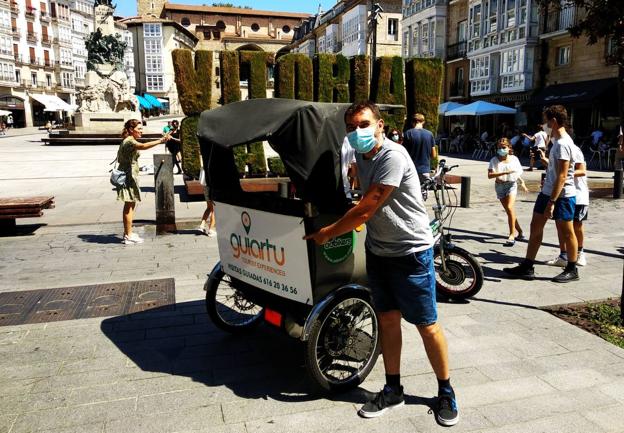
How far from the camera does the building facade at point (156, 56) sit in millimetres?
79812

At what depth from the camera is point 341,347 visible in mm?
3768

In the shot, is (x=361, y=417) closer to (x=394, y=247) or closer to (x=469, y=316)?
(x=394, y=247)

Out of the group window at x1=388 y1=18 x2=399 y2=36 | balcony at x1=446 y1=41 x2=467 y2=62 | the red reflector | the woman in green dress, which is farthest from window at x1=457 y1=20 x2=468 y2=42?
the red reflector

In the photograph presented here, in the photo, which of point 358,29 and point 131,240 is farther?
point 358,29

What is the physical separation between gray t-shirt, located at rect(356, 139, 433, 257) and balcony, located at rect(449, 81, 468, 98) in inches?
1585

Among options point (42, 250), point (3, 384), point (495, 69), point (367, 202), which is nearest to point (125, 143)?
point (42, 250)

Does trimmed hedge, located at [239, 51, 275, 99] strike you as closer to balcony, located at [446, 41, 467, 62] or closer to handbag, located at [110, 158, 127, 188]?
handbag, located at [110, 158, 127, 188]

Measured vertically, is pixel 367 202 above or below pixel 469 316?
above

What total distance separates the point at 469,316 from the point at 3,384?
12.9 feet

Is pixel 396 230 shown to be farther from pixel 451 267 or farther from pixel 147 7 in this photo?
pixel 147 7

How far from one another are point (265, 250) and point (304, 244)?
440mm

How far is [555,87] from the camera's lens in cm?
2939

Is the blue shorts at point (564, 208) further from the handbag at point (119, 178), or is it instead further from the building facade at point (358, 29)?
the building facade at point (358, 29)

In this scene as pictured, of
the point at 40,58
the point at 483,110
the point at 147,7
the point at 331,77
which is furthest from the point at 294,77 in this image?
the point at 147,7
